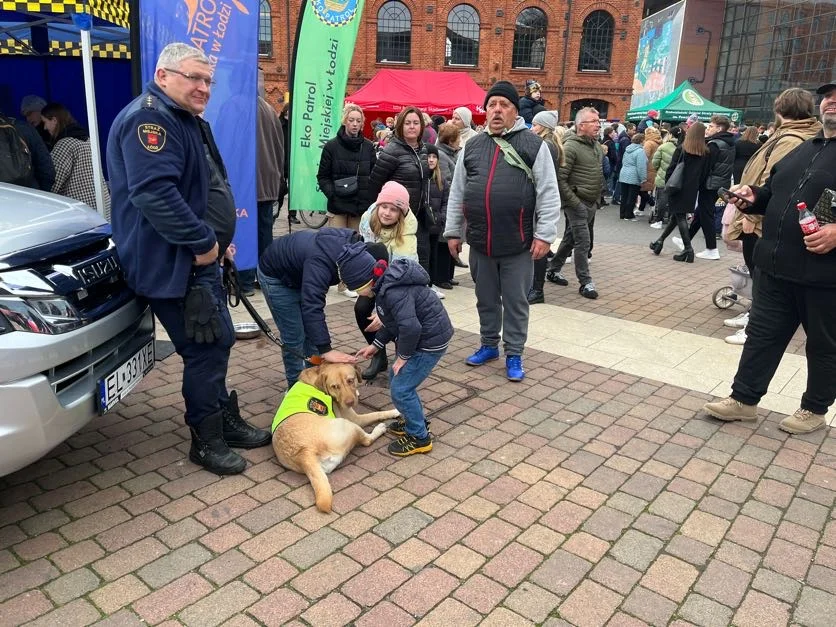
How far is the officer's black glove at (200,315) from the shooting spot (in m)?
3.04

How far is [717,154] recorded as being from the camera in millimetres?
9438

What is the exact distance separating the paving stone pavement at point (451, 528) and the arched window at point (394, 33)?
3295 centimetres

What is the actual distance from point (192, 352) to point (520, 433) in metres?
1.98

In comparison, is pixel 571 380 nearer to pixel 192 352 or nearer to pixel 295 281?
pixel 295 281

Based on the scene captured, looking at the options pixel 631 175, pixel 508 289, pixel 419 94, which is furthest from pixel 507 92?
pixel 419 94

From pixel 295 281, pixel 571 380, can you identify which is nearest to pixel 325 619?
pixel 295 281

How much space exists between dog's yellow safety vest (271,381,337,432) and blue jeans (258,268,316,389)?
490 mm

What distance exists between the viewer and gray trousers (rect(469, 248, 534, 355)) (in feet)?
15.8

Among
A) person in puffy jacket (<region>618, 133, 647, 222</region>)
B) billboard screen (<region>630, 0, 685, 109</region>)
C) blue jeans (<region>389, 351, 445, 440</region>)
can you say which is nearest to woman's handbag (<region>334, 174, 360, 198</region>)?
blue jeans (<region>389, 351, 445, 440</region>)

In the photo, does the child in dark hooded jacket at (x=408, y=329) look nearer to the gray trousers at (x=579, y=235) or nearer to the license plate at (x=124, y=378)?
the license plate at (x=124, y=378)

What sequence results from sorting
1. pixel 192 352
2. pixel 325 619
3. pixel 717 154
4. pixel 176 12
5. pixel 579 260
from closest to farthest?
pixel 325 619 → pixel 192 352 → pixel 176 12 → pixel 579 260 → pixel 717 154

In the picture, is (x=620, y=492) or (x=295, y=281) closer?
(x=620, y=492)

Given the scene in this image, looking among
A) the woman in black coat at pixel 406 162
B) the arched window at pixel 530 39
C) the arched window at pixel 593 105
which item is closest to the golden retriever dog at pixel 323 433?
the woman in black coat at pixel 406 162

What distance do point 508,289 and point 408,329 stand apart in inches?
69.5
